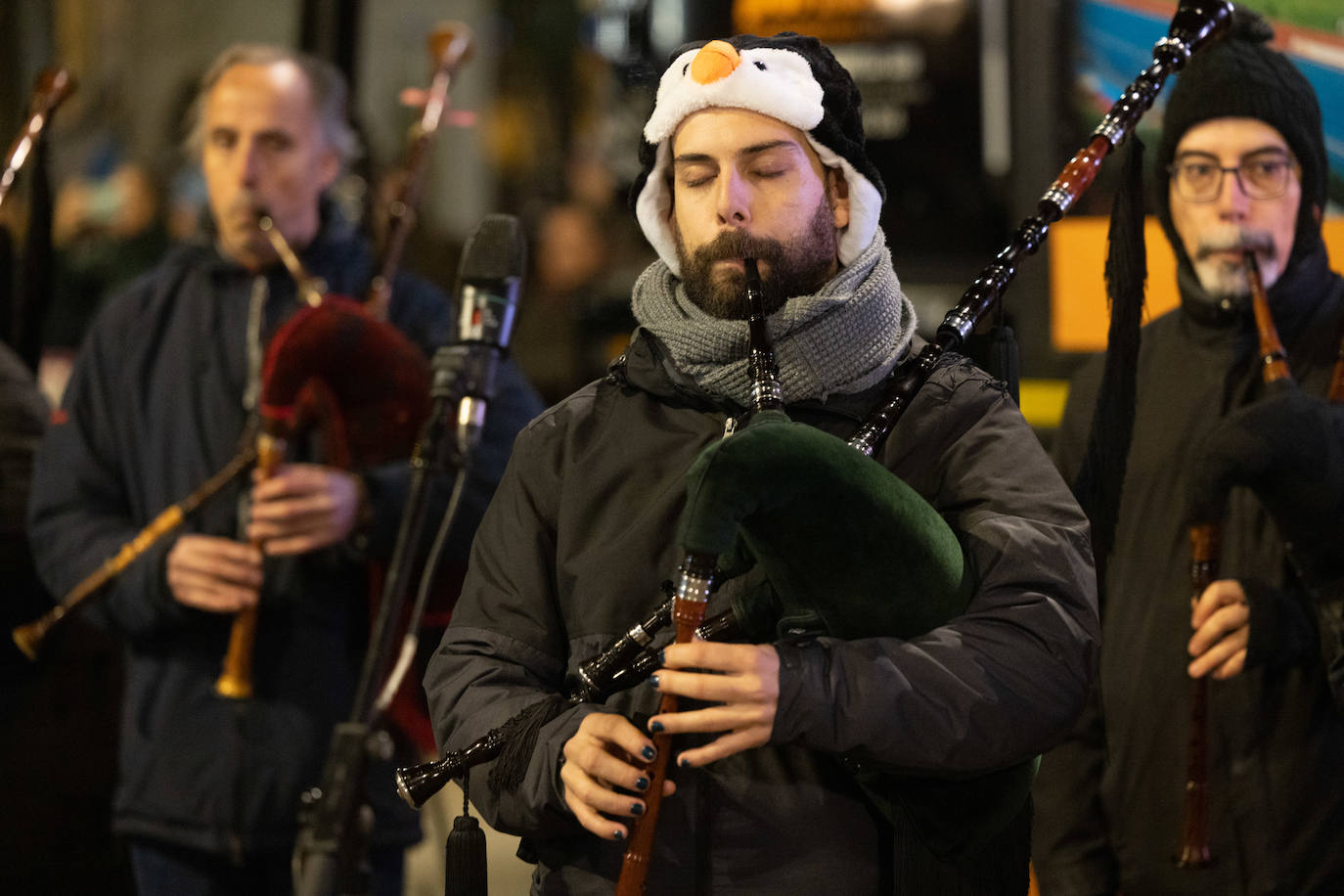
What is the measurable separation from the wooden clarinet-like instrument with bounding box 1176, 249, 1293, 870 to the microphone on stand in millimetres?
1029

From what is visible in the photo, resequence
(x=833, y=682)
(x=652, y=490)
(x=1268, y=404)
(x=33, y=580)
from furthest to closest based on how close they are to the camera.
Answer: (x=33, y=580) < (x=1268, y=404) < (x=652, y=490) < (x=833, y=682)

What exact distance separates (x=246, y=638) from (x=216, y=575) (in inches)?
4.7

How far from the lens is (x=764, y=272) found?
1.84 metres

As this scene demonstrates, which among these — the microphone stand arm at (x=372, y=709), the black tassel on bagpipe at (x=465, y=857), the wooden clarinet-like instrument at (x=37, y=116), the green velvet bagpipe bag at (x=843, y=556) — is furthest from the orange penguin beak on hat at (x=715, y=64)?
the wooden clarinet-like instrument at (x=37, y=116)

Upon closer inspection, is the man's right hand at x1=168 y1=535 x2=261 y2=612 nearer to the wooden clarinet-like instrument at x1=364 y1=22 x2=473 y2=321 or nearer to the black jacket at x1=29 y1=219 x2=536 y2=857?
the black jacket at x1=29 y1=219 x2=536 y2=857

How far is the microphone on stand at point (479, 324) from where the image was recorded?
2359 millimetres

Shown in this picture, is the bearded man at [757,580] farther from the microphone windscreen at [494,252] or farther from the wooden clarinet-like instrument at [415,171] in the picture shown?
the wooden clarinet-like instrument at [415,171]

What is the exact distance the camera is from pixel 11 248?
3.50 metres

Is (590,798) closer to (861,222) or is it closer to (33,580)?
(861,222)

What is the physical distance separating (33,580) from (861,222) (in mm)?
2115

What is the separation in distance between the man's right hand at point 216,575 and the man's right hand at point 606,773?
4.28ft

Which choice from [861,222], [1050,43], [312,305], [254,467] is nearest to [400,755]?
[254,467]

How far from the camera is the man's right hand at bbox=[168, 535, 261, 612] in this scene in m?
2.76

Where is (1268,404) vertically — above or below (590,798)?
above
